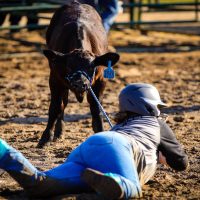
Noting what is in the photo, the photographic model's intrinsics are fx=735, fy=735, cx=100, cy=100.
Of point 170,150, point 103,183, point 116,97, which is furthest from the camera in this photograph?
point 116,97

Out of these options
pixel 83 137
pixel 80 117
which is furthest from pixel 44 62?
pixel 83 137

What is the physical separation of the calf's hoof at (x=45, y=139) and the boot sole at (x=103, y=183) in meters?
2.48

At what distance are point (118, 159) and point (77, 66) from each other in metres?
2.15

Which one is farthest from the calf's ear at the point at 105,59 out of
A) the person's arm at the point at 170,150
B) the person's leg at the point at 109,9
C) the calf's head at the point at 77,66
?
the person's leg at the point at 109,9

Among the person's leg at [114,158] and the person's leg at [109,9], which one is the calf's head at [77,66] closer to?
the person's leg at [114,158]

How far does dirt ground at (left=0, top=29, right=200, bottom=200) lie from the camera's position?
5.43m

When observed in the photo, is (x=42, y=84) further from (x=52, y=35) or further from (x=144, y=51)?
(x=144, y=51)

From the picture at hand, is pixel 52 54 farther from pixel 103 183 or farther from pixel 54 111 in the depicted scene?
pixel 103 183

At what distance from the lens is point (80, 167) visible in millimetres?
4781

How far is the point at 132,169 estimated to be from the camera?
15.1ft

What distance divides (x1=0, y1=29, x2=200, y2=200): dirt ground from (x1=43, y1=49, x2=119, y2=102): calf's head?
0.59 metres

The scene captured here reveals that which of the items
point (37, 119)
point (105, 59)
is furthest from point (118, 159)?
point (37, 119)

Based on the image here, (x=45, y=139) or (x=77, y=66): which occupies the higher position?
(x=77, y=66)

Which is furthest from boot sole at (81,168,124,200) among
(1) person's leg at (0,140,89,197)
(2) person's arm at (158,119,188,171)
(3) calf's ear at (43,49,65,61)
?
(3) calf's ear at (43,49,65,61)
